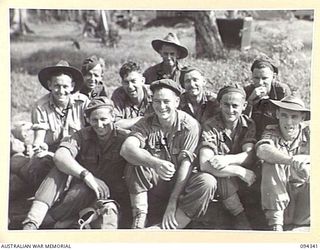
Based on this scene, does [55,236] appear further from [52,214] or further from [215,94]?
[215,94]

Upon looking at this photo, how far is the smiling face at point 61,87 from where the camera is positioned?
119 centimetres

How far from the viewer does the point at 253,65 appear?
1210 millimetres

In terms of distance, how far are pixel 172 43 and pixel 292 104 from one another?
13.0 inches

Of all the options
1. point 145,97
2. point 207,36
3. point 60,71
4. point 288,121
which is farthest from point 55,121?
point 288,121

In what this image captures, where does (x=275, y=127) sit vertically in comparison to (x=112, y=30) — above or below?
below

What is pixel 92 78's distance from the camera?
1207 mm

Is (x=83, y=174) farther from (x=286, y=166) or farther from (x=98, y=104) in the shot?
(x=286, y=166)

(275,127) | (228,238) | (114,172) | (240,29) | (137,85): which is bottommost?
(228,238)

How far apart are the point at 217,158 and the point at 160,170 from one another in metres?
0.14

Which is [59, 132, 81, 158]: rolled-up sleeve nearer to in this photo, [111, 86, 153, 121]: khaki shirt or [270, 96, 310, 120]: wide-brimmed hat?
[111, 86, 153, 121]: khaki shirt

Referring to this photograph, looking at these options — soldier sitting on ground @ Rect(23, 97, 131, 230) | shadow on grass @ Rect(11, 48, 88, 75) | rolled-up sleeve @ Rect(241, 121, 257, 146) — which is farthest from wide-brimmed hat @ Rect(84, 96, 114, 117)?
rolled-up sleeve @ Rect(241, 121, 257, 146)

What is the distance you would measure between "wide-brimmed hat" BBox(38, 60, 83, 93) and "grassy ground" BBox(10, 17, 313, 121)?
0.05 feet
